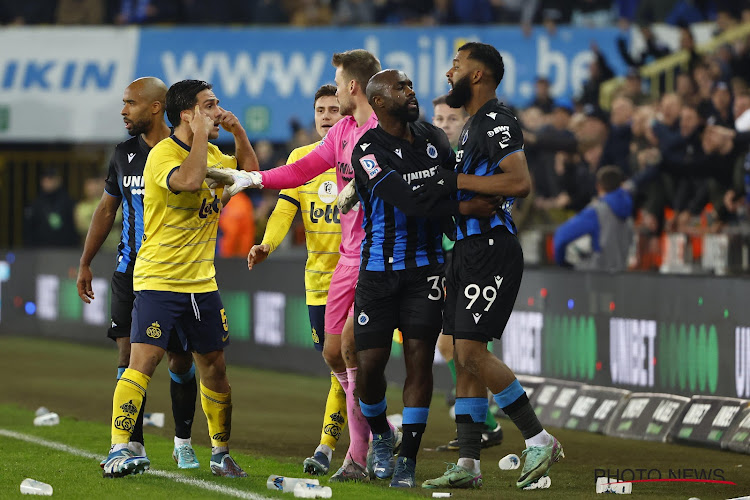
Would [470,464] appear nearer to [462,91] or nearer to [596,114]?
[462,91]

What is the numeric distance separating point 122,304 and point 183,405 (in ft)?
2.43

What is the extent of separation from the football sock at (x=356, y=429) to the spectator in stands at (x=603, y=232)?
520cm

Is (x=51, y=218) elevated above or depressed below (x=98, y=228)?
below

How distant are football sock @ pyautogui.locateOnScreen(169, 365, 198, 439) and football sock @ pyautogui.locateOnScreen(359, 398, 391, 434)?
3.75 feet

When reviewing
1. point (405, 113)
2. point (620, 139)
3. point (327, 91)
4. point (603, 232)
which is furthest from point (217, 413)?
point (620, 139)

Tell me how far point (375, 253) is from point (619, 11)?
13989 mm

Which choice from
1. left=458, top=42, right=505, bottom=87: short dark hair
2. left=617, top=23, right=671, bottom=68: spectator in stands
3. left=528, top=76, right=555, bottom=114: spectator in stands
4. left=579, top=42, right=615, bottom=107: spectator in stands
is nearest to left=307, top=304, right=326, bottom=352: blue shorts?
left=458, top=42, right=505, bottom=87: short dark hair

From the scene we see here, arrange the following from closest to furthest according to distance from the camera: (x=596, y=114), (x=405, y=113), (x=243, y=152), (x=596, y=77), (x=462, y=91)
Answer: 1. (x=405, y=113)
2. (x=462, y=91)
3. (x=243, y=152)
4. (x=596, y=114)
5. (x=596, y=77)

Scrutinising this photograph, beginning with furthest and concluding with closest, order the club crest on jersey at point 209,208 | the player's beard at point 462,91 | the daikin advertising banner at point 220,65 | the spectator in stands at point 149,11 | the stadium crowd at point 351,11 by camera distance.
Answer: the spectator in stands at point 149,11 < the stadium crowd at point 351,11 < the daikin advertising banner at point 220,65 < the club crest on jersey at point 209,208 < the player's beard at point 462,91

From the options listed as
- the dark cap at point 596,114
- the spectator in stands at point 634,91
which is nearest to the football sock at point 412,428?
the dark cap at point 596,114

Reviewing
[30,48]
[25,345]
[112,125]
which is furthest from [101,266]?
[30,48]

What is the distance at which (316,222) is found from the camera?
8766 mm

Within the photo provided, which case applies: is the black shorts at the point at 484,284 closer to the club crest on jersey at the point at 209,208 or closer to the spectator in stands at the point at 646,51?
the club crest on jersey at the point at 209,208

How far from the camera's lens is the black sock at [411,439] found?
7.55m
